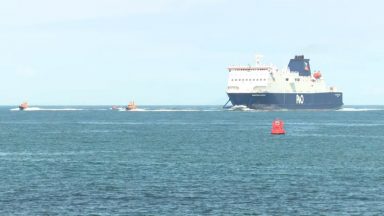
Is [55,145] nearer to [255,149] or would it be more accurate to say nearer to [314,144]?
[255,149]

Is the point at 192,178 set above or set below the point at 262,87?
below

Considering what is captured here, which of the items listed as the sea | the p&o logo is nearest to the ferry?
the p&o logo

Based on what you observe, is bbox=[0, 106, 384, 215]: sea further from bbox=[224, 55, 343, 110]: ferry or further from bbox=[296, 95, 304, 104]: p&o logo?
bbox=[296, 95, 304, 104]: p&o logo

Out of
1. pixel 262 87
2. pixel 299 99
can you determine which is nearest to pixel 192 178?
pixel 262 87

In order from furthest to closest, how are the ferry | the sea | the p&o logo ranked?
the p&o logo
the ferry
the sea

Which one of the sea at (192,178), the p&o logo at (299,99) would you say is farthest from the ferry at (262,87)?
the sea at (192,178)

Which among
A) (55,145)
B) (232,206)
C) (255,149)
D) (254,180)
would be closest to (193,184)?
(254,180)

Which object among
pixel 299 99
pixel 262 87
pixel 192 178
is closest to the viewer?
pixel 192 178

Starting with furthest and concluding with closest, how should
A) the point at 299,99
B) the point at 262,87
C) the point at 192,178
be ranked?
the point at 299,99
the point at 262,87
the point at 192,178

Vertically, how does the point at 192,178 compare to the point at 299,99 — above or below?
below

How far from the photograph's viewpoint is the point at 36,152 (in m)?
71.8

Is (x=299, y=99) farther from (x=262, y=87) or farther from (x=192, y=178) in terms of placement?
(x=192, y=178)

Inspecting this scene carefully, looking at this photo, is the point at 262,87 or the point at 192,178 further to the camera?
the point at 262,87

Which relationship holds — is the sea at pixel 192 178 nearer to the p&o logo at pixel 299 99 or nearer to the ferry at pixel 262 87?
the ferry at pixel 262 87
